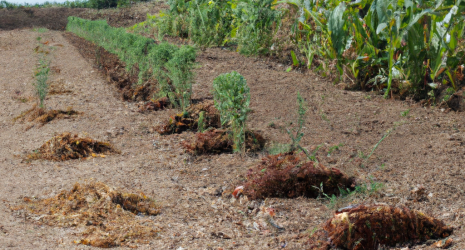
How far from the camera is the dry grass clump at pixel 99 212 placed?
105 inches

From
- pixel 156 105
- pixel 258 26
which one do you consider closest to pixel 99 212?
pixel 156 105

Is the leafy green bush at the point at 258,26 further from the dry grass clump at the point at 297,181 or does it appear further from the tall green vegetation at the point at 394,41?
the dry grass clump at the point at 297,181

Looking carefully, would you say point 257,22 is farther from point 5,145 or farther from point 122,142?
point 5,145

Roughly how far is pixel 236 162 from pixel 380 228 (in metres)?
1.74

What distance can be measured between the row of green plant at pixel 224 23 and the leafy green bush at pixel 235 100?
2.55 meters

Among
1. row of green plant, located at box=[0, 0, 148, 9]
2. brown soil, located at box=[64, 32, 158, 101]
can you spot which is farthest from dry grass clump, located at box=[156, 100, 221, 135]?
row of green plant, located at box=[0, 0, 148, 9]

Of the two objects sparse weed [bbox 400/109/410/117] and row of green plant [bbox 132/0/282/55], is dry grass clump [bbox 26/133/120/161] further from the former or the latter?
row of green plant [bbox 132/0/282/55]

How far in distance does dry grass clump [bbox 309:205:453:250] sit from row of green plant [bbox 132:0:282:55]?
423 cm

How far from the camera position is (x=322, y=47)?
600 centimetres

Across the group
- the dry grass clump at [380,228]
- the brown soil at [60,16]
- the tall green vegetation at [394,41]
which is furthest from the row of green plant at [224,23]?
the brown soil at [60,16]

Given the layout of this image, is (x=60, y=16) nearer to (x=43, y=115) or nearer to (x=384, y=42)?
(x=43, y=115)

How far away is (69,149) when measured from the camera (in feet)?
14.2

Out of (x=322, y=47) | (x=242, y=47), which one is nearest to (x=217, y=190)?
(x=322, y=47)

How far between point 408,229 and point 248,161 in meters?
1.73
